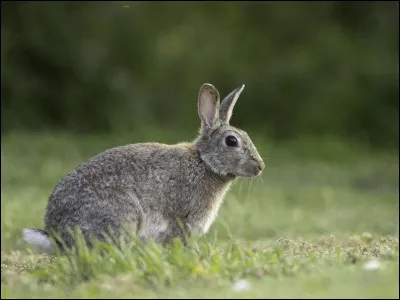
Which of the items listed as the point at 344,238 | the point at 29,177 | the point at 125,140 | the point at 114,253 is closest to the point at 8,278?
the point at 114,253

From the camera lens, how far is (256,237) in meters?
11.7

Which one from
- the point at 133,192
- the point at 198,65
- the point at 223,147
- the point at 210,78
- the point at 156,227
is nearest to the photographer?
the point at 133,192

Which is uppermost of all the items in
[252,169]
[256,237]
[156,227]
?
[256,237]

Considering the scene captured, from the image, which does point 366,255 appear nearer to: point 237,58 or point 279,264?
point 279,264

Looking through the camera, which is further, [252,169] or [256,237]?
[256,237]

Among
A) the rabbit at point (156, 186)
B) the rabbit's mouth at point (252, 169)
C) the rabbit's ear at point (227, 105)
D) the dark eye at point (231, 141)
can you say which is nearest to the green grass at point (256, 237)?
the rabbit at point (156, 186)

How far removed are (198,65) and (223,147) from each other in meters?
13.3

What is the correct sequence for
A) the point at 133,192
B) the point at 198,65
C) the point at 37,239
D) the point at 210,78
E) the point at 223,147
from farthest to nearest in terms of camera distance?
the point at 198,65
the point at 210,78
the point at 223,147
the point at 133,192
the point at 37,239

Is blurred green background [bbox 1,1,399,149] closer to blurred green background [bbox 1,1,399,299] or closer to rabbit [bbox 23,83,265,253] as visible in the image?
blurred green background [bbox 1,1,399,299]

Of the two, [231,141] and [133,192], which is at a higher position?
[231,141]

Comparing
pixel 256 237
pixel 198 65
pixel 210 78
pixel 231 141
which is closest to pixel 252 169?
pixel 231 141

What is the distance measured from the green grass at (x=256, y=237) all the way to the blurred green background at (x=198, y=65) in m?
1.08

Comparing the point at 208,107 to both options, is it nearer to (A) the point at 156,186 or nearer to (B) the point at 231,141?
(B) the point at 231,141

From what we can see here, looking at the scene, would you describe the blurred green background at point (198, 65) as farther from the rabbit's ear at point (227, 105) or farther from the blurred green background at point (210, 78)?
the rabbit's ear at point (227, 105)
